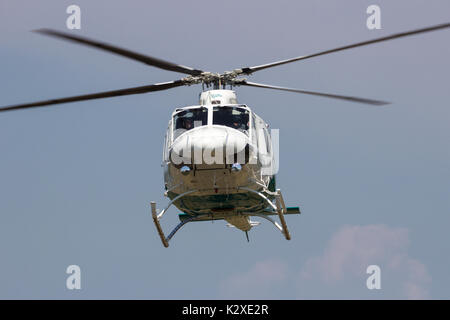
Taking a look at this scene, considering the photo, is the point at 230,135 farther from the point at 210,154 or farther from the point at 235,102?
the point at 235,102

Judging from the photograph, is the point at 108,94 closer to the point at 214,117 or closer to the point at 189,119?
the point at 189,119

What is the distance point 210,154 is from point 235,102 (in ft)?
11.1

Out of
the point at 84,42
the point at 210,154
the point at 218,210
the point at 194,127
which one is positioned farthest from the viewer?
the point at 218,210

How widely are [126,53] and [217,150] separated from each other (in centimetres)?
331

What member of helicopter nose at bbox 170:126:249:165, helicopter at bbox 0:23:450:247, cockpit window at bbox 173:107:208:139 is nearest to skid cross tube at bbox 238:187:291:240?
helicopter at bbox 0:23:450:247

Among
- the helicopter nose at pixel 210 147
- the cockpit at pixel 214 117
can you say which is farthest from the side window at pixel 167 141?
the helicopter nose at pixel 210 147

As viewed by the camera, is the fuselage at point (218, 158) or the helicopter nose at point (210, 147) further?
the fuselage at point (218, 158)

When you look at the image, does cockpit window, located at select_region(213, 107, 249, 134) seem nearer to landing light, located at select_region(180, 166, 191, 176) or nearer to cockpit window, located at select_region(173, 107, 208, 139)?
cockpit window, located at select_region(173, 107, 208, 139)

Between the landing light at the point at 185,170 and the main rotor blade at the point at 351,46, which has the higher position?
the main rotor blade at the point at 351,46

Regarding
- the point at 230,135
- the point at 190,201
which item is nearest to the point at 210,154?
the point at 230,135

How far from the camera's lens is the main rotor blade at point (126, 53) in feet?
55.9

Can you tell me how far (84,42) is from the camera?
1778 cm

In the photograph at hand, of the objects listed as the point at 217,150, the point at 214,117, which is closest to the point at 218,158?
the point at 217,150

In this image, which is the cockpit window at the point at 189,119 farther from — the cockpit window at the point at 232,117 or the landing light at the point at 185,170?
the landing light at the point at 185,170
